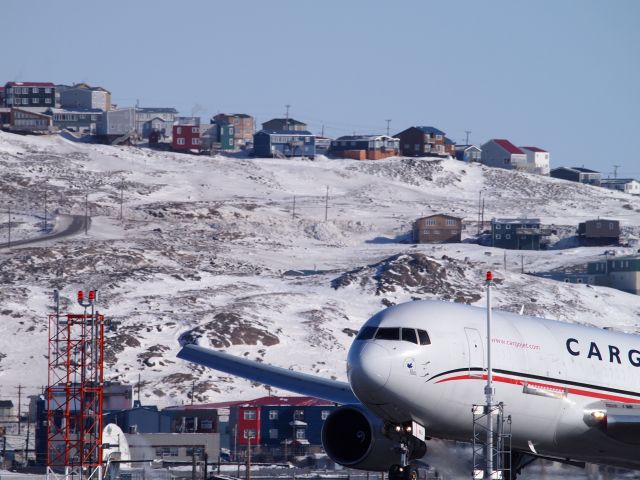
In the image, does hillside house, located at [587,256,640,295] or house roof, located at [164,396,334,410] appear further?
hillside house, located at [587,256,640,295]

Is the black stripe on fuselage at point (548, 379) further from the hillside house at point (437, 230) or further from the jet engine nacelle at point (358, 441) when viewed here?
the hillside house at point (437, 230)

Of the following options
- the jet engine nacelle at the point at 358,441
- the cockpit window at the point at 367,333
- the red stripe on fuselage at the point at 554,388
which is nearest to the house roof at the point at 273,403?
the red stripe on fuselage at the point at 554,388

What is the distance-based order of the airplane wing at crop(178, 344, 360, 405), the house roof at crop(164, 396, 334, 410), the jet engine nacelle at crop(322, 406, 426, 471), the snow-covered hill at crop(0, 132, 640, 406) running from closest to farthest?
the jet engine nacelle at crop(322, 406, 426, 471) → the airplane wing at crop(178, 344, 360, 405) → the house roof at crop(164, 396, 334, 410) → the snow-covered hill at crop(0, 132, 640, 406)

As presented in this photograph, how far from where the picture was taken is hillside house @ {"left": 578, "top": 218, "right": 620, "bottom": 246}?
175500 mm

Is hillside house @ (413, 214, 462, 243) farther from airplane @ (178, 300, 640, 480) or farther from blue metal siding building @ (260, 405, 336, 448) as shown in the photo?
airplane @ (178, 300, 640, 480)

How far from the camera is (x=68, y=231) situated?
6260 inches

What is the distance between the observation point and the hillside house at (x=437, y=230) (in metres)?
174

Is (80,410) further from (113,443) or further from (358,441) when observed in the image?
(358,441)

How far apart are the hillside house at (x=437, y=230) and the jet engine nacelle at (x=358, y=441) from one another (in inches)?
5301

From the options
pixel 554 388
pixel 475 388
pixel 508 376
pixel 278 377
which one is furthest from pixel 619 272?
pixel 475 388

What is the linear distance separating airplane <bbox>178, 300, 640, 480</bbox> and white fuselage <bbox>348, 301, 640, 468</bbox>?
29mm

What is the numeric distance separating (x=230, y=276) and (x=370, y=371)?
104m

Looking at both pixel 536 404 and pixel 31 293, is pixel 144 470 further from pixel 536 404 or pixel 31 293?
pixel 31 293

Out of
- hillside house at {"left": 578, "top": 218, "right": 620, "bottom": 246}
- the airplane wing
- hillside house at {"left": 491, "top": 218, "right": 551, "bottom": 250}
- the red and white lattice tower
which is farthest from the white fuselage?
hillside house at {"left": 578, "top": 218, "right": 620, "bottom": 246}
